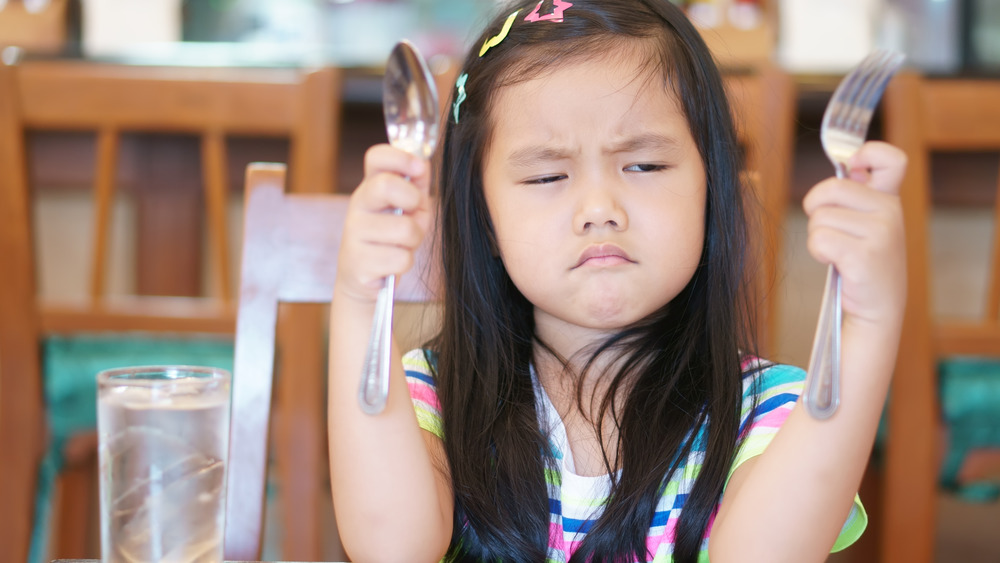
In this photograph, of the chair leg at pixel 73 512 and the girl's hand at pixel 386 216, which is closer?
the girl's hand at pixel 386 216

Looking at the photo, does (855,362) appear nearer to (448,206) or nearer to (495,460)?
(495,460)

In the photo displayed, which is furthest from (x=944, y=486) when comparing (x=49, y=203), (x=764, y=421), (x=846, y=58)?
(x=49, y=203)

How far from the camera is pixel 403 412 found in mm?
678

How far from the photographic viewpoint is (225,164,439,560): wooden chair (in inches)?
34.5

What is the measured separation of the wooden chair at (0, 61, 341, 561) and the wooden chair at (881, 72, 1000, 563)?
795mm

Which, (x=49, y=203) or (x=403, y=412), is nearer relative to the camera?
(x=403, y=412)

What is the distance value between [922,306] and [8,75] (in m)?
1.27

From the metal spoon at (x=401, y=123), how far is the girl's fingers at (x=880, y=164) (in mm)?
237

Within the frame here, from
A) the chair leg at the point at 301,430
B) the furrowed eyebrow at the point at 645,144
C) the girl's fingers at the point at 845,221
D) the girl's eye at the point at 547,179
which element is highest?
the furrowed eyebrow at the point at 645,144

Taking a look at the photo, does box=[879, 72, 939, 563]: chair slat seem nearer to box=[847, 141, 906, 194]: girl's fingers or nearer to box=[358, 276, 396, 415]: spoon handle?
box=[847, 141, 906, 194]: girl's fingers

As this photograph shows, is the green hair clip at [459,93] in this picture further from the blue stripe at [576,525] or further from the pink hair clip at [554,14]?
the blue stripe at [576,525]

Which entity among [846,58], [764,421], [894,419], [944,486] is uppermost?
[846,58]

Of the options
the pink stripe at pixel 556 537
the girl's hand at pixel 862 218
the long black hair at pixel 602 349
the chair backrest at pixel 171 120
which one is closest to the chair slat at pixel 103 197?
the chair backrest at pixel 171 120

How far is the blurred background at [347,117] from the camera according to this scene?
1.84 meters
